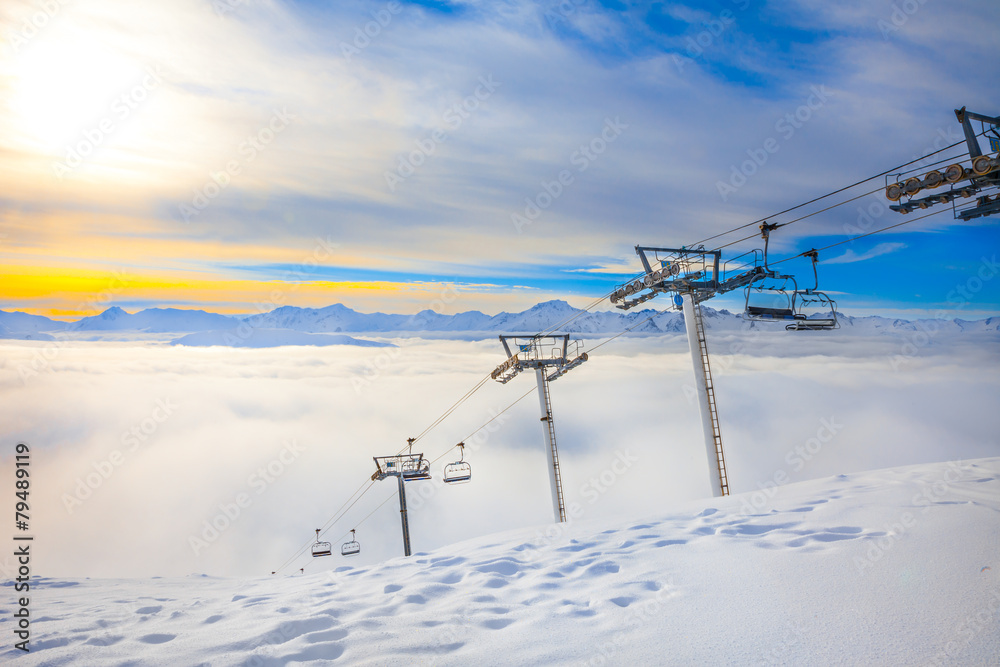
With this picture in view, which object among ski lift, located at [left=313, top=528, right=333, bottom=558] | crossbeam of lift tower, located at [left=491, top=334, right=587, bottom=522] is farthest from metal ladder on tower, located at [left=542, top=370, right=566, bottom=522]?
ski lift, located at [left=313, top=528, right=333, bottom=558]

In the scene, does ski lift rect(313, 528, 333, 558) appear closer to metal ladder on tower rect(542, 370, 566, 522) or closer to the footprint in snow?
metal ladder on tower rect(542, 370, 566, 522)

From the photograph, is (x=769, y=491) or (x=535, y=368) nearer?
(x=769, y=491)

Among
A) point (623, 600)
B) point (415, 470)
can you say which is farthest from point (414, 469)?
point (623, 600)

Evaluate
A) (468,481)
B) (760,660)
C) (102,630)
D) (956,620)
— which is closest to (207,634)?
(102,630)

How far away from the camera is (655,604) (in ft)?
27.1

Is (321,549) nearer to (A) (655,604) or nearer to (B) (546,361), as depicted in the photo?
(B) (546,361)

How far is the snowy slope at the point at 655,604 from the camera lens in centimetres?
689

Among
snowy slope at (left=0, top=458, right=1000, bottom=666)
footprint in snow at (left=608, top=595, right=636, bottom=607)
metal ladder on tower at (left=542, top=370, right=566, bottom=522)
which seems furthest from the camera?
metal ladder on tower at (left=542, top=370, right=566, bottom=522)

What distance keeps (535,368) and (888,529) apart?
78.8 feet

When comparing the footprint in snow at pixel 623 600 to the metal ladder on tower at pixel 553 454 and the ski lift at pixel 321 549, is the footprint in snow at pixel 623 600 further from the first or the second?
the ski lift at pixel 321 549

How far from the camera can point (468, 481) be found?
3356 cm

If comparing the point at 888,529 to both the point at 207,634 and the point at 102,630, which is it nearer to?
the point at 207,634

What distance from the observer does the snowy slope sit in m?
6.89

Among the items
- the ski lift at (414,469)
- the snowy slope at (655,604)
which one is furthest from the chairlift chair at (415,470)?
the snowy slope at (655,604)
